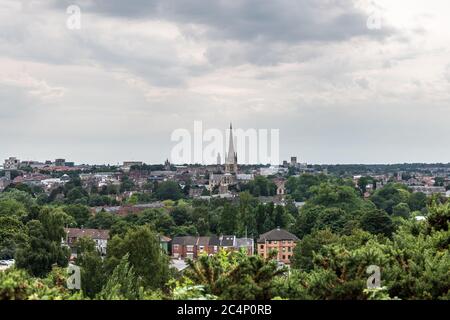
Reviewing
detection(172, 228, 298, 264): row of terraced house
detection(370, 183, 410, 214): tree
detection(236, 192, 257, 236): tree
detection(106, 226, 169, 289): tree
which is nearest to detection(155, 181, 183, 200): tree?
detection(370, 183, 410, 214): tree

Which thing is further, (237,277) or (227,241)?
(227,241)

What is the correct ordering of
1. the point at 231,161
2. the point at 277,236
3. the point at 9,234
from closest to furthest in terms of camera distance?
the point at 9,234
the point at 277,236
the point at 231,161

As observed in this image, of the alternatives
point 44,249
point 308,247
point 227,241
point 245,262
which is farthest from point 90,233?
point 245,262

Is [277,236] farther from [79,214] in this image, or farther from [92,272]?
[92,272]

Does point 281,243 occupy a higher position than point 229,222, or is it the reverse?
point 229,222

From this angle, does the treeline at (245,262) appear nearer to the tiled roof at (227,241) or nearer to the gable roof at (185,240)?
the tiled roof at (227,241)

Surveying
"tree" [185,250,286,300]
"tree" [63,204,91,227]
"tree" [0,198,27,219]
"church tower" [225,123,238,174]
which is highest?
"church tower" [225,123,238,174]

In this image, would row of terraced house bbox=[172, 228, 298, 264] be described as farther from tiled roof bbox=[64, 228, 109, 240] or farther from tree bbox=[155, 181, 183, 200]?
tree bbox=[155, 181, 183, 200]

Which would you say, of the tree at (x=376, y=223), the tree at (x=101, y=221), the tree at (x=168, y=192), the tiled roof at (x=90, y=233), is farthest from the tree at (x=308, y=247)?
the tree at (x=168, y=192)
